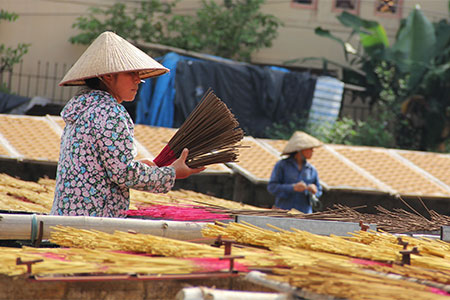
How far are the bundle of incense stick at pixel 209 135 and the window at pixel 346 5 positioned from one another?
1069 cm

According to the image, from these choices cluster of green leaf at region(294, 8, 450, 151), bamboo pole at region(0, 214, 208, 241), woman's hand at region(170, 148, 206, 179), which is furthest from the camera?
cluster of green leaf at region(294, 8, 450, 151)

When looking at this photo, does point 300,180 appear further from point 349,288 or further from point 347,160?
point 349,288

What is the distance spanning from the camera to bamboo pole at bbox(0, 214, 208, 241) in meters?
2.49

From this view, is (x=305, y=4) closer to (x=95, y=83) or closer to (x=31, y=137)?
(x=31, y=137)

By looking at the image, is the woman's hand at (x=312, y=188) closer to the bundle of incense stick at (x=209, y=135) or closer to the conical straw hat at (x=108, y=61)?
the bundle of incense stick at (x=209, y=135)

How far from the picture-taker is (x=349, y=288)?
173 centimetres

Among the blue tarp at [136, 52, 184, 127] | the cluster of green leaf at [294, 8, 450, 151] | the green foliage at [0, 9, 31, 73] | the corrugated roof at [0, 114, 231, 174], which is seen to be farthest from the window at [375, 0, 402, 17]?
the corrugated roof at [0, 114, 231, 174]

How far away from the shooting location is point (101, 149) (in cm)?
276

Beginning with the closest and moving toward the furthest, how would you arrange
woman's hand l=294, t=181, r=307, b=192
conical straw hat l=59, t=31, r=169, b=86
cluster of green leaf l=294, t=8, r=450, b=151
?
conical straw hat l=59, t=31, r=169, b=86
woman's hand l=294, t=181, r=307, b=192
cluster of green leaf l=294, t=8, r=450, b=151

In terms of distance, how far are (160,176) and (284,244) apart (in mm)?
738

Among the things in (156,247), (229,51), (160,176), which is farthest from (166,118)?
(156,247)

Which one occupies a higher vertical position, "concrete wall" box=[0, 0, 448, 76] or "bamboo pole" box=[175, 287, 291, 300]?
"concrete wall" box=[0, 0, 448, 76]

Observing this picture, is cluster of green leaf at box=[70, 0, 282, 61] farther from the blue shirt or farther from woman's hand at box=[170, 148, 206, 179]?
woman's hand at box=[170, 148, 206, 179]

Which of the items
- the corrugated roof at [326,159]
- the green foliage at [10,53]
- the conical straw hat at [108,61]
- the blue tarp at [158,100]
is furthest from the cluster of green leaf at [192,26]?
the conical straw hat at [108,61]
